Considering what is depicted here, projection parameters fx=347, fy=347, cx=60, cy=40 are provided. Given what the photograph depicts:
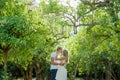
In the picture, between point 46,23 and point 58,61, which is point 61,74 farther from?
point 46,23

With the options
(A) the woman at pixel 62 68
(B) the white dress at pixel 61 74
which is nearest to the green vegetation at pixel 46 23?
(A) the woman at pixel 62 68

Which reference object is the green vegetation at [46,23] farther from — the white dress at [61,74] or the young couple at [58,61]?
the white dress at [61,74]

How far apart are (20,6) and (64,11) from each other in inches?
99.3

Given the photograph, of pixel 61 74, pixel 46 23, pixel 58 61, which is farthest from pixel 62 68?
pixel 46 23

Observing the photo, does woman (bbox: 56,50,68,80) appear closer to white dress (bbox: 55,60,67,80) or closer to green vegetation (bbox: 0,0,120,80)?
white dress (bbox: 55,60,67,80)

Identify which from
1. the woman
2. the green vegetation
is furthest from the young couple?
the green vegetation

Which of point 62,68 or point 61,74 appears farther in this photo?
point 62,68

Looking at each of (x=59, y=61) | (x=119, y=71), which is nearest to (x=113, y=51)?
(x=59, y=61)

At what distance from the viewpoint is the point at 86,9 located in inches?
684

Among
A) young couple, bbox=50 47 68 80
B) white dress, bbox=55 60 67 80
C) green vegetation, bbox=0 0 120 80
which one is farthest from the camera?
green vegetation, bbox=0 0 120 80

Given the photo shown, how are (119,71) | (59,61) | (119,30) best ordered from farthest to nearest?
(119,71)
(119,30)
(59,61)

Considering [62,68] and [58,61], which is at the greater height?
[58,61]

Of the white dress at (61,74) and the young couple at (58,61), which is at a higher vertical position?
the young couple at (58,61)

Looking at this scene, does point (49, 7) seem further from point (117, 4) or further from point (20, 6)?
point (117, 4)
